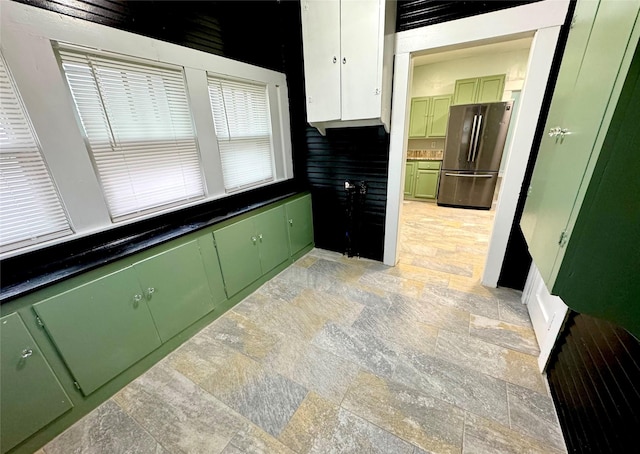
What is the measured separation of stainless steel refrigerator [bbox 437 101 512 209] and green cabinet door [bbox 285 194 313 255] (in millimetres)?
3284

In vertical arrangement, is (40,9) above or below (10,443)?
above

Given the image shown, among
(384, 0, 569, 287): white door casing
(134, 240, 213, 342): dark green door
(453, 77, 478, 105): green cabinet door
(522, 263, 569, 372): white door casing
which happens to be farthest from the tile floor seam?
(453, 77, 478, 105): green cabinet door

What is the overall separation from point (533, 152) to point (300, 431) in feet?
8.61

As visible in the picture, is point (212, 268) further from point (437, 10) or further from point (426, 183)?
point (426, 183)

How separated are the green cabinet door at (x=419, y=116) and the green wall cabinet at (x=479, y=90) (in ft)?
1.85

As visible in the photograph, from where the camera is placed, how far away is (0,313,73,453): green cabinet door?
1136 millimetres

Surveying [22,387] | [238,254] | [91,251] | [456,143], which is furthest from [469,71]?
[22,387]


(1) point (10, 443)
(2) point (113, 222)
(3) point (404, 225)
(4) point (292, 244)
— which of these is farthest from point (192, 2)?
(3) point (404, 225)

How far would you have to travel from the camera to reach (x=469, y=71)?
196 inches

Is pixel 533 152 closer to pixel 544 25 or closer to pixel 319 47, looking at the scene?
pixel 544 25

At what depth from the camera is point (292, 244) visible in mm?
2980

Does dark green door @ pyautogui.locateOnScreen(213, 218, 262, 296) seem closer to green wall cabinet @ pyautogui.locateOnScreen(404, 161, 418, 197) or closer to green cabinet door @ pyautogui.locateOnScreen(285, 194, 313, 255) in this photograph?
green cabinet door @ pyautogui.locateOnScreen(285, 194, 313, 255)

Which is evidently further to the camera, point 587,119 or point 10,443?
point 10,443

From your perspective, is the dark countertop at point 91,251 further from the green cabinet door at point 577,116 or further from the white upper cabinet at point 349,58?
the green cabinet door at point 577,116
